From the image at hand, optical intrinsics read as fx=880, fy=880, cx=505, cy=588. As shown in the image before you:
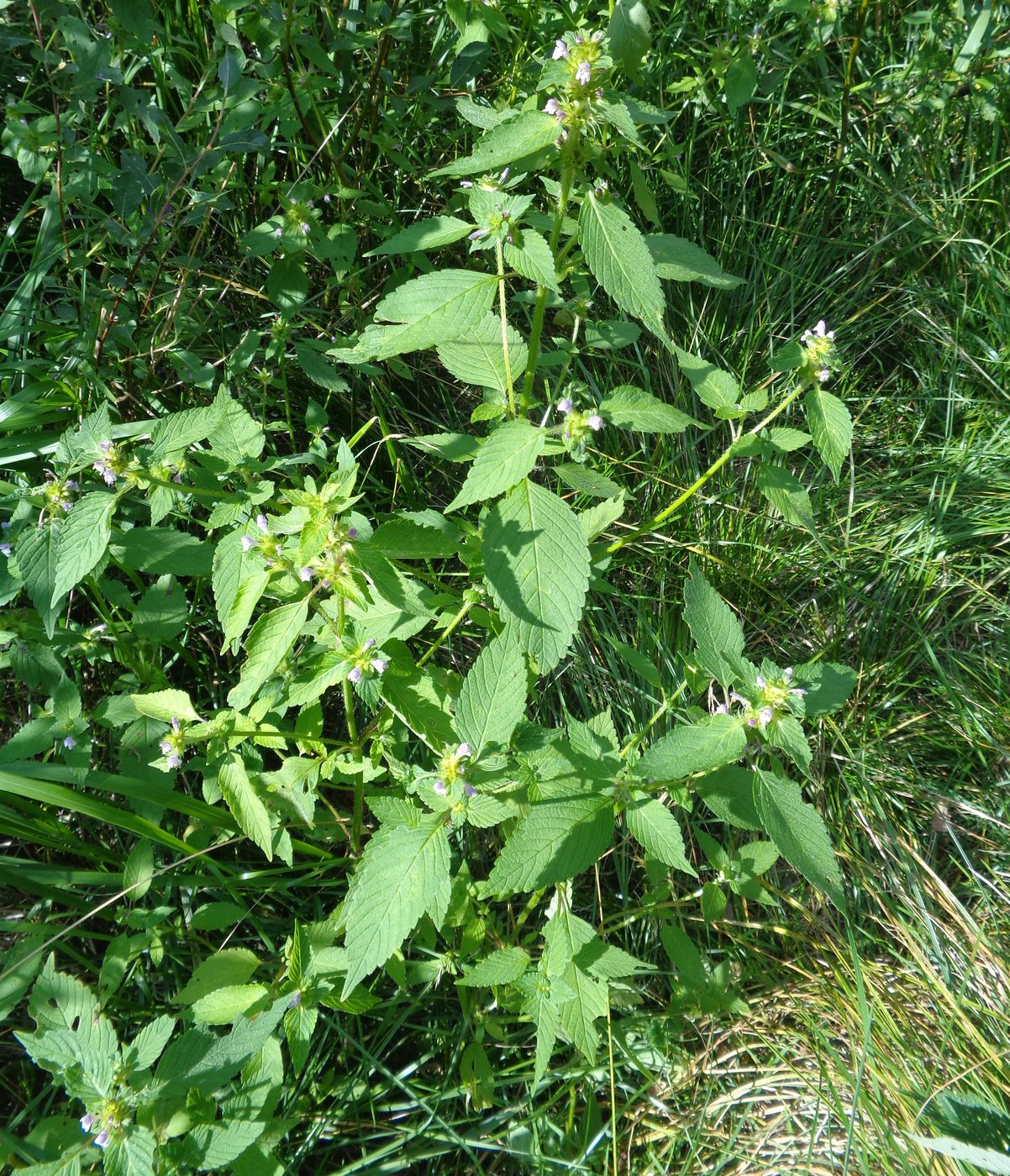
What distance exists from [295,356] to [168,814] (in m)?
1.29

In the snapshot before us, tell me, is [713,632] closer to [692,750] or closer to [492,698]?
[692,750]

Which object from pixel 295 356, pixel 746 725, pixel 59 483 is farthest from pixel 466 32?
pixel 746 725

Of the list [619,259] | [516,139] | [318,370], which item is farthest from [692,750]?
[318,370]

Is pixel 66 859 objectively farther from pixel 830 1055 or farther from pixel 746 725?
pixel 830 1055

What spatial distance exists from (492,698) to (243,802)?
634mm

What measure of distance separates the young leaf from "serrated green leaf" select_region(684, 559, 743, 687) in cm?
37

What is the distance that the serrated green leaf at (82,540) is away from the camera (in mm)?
1562

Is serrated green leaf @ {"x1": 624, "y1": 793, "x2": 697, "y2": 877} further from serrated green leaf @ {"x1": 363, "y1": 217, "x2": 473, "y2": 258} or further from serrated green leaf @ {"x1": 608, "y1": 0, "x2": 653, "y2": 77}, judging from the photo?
serrated green leaf @ {"x1": 608, "y1": 0, "x2": 653, "y2": 77}

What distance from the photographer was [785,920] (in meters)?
2.35

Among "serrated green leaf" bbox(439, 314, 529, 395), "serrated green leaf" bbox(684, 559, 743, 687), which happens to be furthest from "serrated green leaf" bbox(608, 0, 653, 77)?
"serrated green leaf" bbox(684, 559, 743, 687)

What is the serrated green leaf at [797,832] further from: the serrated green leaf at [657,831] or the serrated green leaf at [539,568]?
the serrated green leaf at [539,568]

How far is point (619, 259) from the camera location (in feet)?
4.59

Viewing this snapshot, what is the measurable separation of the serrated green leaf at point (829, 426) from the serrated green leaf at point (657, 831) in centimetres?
71

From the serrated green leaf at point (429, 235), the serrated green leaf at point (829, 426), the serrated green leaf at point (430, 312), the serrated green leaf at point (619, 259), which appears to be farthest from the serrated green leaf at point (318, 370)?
the serrated green leaf at point (829, 426)
